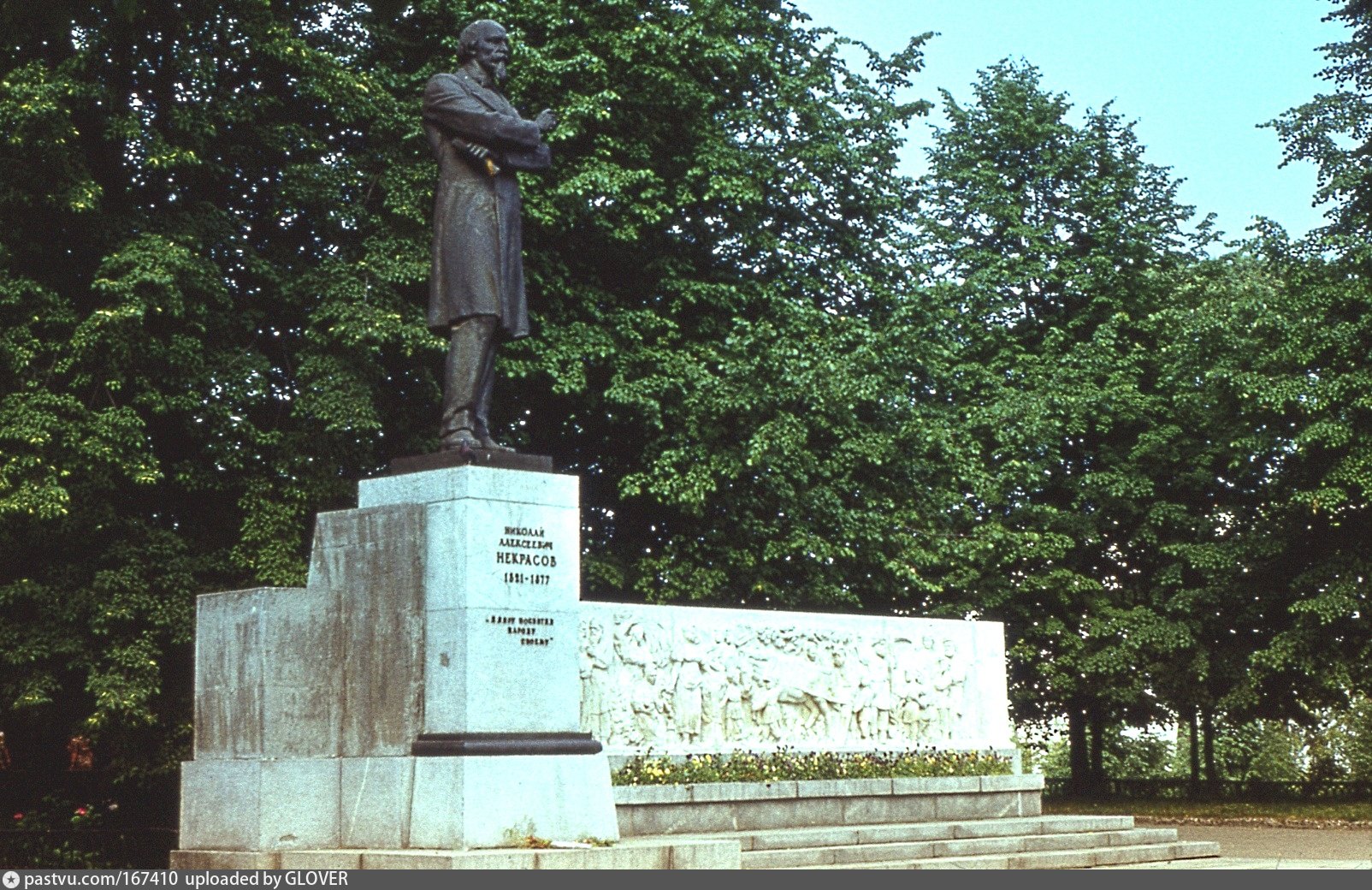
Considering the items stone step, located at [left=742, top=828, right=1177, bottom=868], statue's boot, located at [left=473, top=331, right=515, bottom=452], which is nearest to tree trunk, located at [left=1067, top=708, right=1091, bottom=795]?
stone step, located at [left=742, top=828, right=1177, bottom=868]

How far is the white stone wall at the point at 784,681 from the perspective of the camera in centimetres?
1945

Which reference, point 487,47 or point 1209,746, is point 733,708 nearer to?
point 487,47

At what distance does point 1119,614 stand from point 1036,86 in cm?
1205

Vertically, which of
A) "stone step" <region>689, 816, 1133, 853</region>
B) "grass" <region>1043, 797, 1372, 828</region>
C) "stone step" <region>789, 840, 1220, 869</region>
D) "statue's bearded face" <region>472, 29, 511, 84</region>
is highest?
"statue's bearded face" <region>472, 29, 511, 84</region>

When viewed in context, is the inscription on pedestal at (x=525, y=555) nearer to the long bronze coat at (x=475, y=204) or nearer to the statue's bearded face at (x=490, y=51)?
the long bronze coat at (x=475, y=204)

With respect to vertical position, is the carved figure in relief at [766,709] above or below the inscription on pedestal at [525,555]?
below

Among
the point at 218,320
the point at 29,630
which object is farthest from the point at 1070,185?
the point at 29,630

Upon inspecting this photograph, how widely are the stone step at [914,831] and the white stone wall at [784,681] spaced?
1843mm

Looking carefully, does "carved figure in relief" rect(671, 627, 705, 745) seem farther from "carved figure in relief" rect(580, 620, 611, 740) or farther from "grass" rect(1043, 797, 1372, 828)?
"grass" rect(1043, 797, 1372, 828)

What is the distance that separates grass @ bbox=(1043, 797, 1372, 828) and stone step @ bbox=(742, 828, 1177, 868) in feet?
35.7

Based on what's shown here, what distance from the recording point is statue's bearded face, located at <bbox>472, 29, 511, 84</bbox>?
14.2m

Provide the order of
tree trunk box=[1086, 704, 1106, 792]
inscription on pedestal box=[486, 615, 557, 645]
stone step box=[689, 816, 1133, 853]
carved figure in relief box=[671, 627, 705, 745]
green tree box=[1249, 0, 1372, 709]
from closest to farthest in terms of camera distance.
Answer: inscription on pedestal box=[486, 615, 557, 645] < stone step box=[689, 816, 1133, 853] < carved figure in relief box=[671, 627, 705, 745] < green tree box=[1249, 0, 1372, 709] < tree trunk box=[1086, 704, 1106, 792]

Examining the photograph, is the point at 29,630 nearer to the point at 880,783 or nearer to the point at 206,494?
the point at 206,494

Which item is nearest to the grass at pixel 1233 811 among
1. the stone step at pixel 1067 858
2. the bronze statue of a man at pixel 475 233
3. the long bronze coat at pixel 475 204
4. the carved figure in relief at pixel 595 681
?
the stone step at pixel 1067 858
